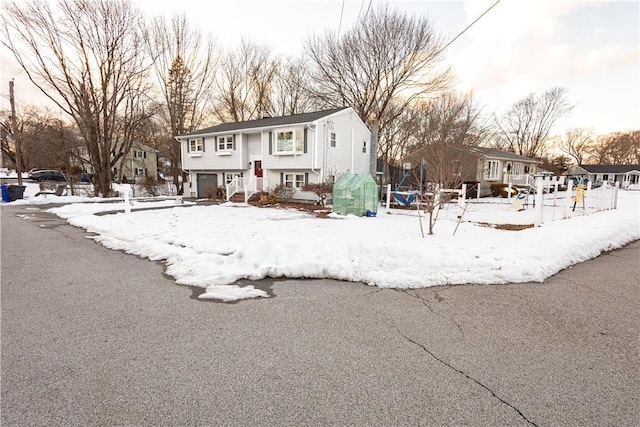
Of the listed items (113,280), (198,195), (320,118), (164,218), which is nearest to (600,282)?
(113,280)

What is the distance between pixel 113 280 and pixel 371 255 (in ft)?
14.0

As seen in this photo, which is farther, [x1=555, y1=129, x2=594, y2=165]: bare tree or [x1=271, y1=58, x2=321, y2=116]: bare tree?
[x1=555, y1=129, x2=594, y2=165]: bare tree

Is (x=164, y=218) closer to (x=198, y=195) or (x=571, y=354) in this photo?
(x=571, y=354)

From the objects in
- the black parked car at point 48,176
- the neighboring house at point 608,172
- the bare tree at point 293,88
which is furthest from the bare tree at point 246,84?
the neighboring house at point 608,172

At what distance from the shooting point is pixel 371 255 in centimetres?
550

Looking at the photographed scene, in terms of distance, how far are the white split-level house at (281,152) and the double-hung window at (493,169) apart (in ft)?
40.7

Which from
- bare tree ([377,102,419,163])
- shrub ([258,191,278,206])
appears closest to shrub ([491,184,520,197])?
bare tree ([377,102,419,163])

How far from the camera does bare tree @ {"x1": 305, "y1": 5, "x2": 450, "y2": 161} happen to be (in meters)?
22.7

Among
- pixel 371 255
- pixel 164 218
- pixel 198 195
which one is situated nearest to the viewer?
pixel 371 255

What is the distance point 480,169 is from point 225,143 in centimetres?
2073

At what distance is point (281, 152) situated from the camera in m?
18.9

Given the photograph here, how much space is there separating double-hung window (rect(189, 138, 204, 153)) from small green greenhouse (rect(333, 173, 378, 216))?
556 inches

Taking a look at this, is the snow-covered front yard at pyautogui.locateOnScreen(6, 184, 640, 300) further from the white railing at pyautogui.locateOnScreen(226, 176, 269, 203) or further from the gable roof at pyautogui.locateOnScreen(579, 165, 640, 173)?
the gable roof at pyautogui.locateOnScreen(579, 165, 640, 173)


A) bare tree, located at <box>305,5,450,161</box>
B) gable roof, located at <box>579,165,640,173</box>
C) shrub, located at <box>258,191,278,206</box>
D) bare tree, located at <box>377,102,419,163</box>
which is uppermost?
bare tree, located at <box>305,5,450,161</box>
